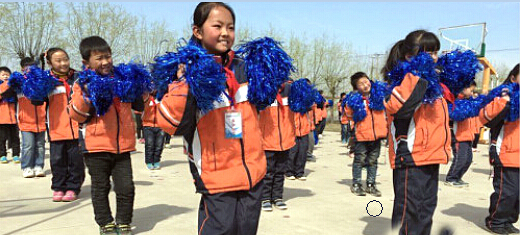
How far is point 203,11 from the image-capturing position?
2205 millimetres

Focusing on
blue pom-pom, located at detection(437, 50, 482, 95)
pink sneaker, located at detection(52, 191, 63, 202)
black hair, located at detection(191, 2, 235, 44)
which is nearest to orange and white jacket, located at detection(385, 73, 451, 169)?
blue pom-pom, located at detection(437, 50, 482, 95)

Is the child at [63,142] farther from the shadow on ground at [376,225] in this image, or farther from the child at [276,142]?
the shadow on ground at [376,225]

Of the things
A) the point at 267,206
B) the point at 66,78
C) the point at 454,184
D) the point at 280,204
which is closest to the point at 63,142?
the point at 66,78

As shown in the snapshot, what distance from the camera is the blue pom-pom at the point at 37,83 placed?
5.07 meters

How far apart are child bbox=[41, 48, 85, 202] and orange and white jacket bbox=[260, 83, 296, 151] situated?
2694 millimetres

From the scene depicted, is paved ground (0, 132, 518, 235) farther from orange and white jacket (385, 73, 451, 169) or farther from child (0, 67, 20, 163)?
orange and white jacket (385, 73, 451, 169)

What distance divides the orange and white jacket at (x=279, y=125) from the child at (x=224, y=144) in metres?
2.56

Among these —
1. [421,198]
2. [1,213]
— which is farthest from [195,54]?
[1,213]

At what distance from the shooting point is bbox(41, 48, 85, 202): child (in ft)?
17.7

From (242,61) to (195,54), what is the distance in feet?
1.40

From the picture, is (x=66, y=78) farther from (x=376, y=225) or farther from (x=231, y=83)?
(x=376, y=225)

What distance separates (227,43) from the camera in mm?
2217

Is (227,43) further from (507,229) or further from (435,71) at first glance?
(507,229)

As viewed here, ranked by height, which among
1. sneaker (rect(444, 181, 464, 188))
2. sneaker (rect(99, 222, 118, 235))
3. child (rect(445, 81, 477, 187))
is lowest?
sneaker (rect(444, 181, 464, 188))
